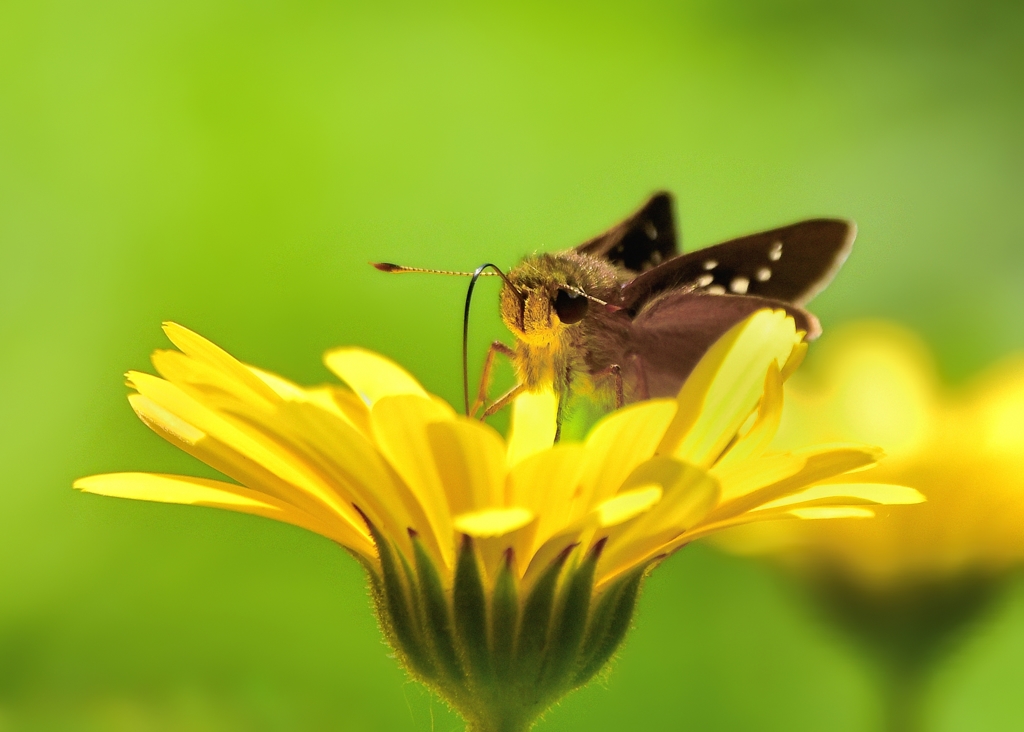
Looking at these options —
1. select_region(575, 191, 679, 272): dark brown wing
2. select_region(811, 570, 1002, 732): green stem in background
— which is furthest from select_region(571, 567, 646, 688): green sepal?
select_region(811, 570, 1002, 732): green stem in background

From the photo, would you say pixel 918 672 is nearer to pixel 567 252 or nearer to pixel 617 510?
pixel 567 252

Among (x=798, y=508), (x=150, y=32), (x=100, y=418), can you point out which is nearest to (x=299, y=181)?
(x=150, y=32)

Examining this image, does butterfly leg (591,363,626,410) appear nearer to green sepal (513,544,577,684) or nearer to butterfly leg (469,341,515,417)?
butterfly leg (469,341,515,417)

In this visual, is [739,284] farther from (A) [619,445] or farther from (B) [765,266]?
(A) [619,445]

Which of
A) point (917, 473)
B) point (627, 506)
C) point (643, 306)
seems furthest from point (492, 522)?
point (917, 473)

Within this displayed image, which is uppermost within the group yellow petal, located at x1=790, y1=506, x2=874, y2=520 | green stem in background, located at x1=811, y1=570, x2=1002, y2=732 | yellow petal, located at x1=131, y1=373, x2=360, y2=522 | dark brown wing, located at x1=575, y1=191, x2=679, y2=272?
dark brown wing, located at x1=575, y1=191, x2=679, y2=272
